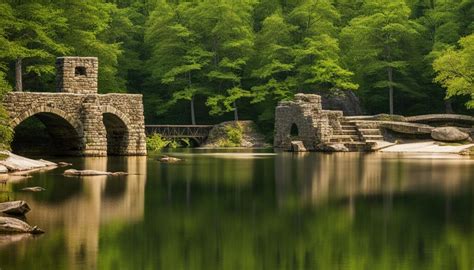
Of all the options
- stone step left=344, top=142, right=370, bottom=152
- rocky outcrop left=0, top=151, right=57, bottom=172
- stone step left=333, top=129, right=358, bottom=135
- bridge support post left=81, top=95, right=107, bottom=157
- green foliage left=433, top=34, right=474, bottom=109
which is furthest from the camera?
stone step left=333, top=129, right=358, bottom=135

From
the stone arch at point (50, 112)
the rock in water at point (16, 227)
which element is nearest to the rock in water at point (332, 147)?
the stone arch at point (50, 112)

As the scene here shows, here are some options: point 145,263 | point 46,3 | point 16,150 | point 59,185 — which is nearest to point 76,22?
point 46,3

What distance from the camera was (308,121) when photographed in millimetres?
49938

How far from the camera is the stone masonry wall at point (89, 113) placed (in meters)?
36.0

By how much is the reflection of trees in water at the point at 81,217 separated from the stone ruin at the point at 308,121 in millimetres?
26966

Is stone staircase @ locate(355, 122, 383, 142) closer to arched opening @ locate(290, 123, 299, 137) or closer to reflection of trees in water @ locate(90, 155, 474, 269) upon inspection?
arched opening @ locate(290, 123, 299, 137)

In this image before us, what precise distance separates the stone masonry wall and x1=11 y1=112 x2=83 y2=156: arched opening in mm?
165

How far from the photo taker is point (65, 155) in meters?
39.2

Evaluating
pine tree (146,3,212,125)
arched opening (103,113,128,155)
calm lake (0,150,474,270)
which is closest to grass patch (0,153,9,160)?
calm lake (0,150,474,270)

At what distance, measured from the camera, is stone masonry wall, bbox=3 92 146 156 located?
118 feet

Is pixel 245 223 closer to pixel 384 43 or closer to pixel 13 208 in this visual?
pixel 13 208

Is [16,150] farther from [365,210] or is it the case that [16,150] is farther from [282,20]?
[365,210]

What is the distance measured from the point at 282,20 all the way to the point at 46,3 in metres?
19.1

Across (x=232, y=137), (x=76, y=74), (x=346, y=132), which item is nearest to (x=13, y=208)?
(x=76, y=74)
